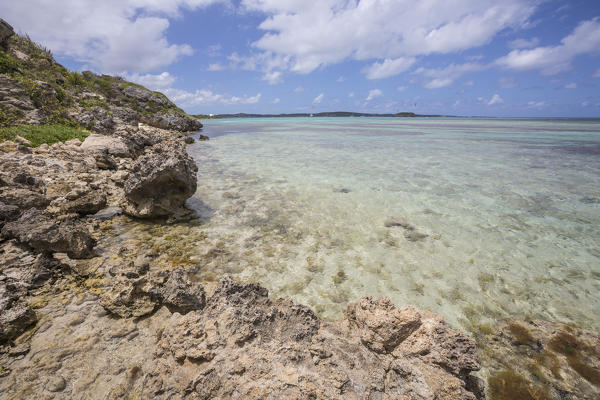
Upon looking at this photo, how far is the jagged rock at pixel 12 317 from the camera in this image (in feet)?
8.92

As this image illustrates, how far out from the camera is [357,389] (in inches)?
76.6

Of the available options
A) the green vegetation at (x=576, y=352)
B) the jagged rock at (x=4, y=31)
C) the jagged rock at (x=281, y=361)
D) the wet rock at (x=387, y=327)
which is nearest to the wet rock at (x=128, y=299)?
the jagged rock at (x=281, y=361)

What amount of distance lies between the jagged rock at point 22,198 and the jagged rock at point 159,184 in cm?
158

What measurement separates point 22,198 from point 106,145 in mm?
Answer: 7747

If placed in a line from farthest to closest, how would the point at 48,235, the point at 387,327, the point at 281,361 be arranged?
the point at 48,235, the point at 387,327, the point at 281,361

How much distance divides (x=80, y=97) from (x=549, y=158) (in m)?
39.0

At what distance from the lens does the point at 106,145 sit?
11.7 meters

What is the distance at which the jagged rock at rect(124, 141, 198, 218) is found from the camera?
616 centimetres

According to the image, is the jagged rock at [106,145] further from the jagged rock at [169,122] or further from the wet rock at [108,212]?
the jagged rock at [169,122]

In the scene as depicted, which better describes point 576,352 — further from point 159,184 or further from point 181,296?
point 159,184

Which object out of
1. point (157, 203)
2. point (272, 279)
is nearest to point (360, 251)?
point (272, 279)

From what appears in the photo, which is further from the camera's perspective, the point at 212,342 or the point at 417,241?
the point at 417,241

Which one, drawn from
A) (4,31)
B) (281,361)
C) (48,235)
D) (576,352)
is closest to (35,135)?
(48,235)

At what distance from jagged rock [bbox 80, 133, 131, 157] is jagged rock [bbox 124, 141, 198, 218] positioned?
266 inches
